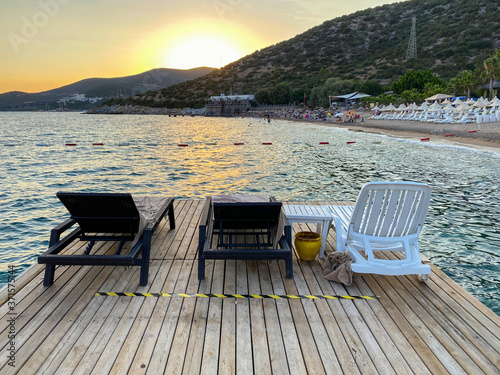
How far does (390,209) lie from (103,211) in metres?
3.19

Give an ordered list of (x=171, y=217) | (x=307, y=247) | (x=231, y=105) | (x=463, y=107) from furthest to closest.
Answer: (x=231, y=105), (x=463, y=107), (x=171, y=217), (x=307, y=247)

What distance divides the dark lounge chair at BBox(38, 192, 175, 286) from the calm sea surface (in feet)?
10.9

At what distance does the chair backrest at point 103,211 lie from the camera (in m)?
3.81

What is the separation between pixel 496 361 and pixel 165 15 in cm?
2262

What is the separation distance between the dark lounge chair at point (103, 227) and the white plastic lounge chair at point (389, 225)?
2278mm

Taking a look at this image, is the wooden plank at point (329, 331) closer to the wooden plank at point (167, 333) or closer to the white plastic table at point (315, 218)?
the white plastic table at point (315, 218)

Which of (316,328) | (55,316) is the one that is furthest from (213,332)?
(55,316)

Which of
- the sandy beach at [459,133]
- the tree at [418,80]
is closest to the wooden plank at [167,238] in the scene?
the sandy beach at [459,133]

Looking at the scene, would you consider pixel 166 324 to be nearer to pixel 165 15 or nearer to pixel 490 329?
pixel 490 329

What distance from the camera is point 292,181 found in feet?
48.5

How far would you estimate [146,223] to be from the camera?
4270 mm

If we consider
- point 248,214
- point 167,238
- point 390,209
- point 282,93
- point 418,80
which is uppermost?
point 390,209

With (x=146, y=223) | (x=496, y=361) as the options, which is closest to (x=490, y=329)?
(x=496, y=361)

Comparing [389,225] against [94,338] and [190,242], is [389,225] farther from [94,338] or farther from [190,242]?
[94,338]
